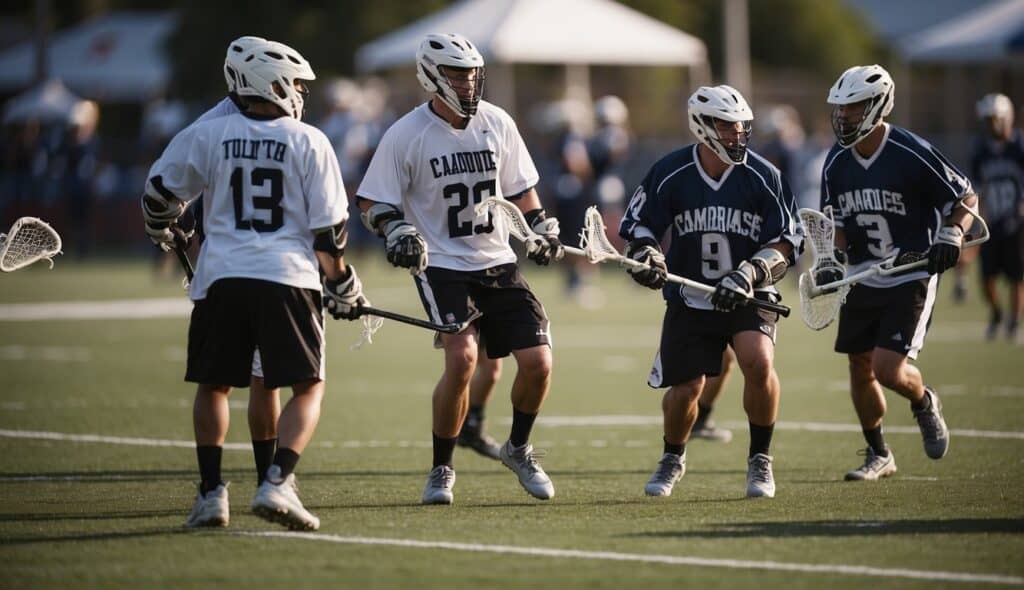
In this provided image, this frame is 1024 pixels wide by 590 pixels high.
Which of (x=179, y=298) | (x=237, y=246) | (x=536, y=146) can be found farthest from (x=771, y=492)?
(x=536, y=146)

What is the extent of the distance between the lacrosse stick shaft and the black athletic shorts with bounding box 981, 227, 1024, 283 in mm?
9683

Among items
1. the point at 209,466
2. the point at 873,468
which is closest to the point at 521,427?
the point at 209,466

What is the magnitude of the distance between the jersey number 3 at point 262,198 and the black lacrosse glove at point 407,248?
774 millimetres

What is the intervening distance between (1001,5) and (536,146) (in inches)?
416

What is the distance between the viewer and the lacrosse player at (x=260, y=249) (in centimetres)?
746

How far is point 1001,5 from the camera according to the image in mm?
28875

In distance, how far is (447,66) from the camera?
28.3ft

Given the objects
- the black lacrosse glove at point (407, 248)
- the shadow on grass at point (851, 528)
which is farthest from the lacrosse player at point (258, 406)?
the shadow on grass at point (851, 528)

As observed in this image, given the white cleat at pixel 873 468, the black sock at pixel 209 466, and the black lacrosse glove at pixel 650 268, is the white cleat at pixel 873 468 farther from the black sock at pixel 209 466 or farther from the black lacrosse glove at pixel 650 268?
the black sock at pixel 209 466

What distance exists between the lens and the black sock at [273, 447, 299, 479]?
7.40 meters

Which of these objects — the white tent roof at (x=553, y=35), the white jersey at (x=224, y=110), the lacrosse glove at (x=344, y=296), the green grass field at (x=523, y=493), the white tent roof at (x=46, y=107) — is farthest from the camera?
the white tent roof at (x=46, y=107)

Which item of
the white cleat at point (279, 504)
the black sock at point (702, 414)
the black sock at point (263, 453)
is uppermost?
the black sock at point (263, 453)

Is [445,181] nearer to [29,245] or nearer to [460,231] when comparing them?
[460,231]

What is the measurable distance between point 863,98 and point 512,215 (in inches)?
81.1
